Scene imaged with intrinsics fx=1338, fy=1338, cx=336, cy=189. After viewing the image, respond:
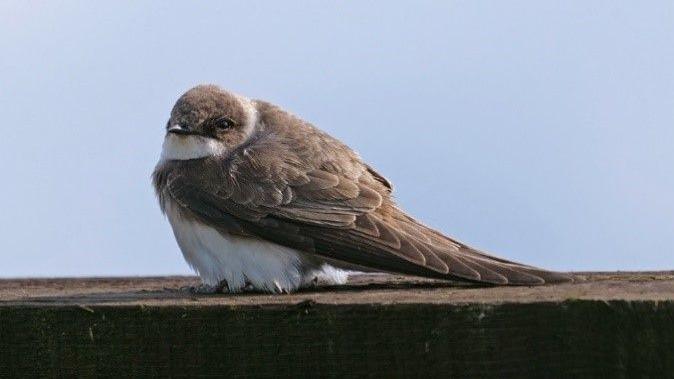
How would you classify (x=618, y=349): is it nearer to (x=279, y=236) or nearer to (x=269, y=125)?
(x=279, y=236)

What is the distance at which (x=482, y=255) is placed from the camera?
5195 millimetres

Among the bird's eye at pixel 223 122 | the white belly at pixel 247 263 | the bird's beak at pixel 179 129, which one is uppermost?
the bird's eye at pixel 223 122

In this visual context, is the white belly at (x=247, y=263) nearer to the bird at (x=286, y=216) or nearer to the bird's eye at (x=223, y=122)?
the bird at (x=286, y=216)

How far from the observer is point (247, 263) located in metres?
5.60

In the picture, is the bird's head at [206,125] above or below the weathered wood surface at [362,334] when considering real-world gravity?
above

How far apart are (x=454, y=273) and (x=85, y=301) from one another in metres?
1.36

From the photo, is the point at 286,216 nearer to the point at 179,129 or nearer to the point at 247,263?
the point at 247,263

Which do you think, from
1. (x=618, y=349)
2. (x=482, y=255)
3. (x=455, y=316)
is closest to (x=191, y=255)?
(x=482, y=255)

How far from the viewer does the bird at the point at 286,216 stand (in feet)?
17.2

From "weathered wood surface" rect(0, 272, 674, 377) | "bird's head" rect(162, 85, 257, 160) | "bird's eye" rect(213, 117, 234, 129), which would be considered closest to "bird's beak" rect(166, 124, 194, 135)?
"bird's head" rect(162, 85, 257, 160)

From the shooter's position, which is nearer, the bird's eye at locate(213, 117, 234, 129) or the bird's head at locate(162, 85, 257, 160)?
the bird's head at locate(162, 85, 257, 160)

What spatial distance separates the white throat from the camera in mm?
6395

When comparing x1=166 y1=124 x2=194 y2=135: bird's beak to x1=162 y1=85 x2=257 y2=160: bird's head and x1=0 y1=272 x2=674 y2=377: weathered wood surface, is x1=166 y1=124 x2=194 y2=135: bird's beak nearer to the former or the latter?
x1=162 y1=85 x2=257 y2=160: bird's head

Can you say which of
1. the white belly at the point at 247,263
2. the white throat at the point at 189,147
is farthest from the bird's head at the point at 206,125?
the white belly at the point at 247,263
